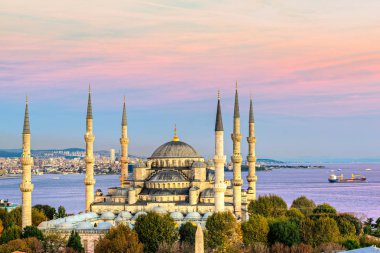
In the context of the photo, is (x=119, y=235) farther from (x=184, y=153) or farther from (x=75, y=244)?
(x=184, y=153)

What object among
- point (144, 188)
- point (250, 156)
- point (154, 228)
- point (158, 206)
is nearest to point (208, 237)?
point (154, 228)

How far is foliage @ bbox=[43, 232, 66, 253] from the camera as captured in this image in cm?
3934

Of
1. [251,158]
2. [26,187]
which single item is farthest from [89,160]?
[251,158]

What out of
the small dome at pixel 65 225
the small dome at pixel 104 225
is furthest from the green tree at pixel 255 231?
the small dome at pixel 65 225

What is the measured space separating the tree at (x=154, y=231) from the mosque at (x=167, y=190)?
12.2 feet

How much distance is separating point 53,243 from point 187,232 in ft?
25.6

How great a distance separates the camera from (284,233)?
41406mm

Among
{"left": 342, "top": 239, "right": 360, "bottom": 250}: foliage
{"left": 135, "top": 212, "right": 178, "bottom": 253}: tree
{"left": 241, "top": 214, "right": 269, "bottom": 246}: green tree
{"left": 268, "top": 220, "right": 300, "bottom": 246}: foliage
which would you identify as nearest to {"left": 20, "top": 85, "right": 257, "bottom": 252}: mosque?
{"left": 241, "top": 214, "right": 269, "bottom": 246}: green tree

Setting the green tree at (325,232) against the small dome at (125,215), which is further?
the small dome at (125,215)

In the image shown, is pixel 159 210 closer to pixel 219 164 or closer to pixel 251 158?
pixel 219 164

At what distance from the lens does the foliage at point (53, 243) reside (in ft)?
129

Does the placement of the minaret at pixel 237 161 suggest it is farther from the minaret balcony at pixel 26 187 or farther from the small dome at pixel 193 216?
the minaret balcony at pixel 26 187

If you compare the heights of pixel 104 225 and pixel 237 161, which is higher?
pixel 237 161

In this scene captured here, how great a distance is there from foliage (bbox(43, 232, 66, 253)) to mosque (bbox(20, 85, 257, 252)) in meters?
3.75
